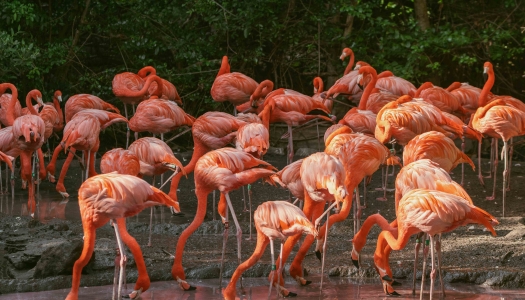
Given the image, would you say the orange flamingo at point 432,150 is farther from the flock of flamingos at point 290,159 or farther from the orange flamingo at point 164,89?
the orange flamingo at point 164,89

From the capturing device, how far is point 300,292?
5254mm

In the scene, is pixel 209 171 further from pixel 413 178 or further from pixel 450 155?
pixel 450 155

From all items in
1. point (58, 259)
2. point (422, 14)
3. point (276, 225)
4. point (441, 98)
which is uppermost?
point (422, 14)

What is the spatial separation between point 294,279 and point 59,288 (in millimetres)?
1485

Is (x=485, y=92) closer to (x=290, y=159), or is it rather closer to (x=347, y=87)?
(x=347, y=87)

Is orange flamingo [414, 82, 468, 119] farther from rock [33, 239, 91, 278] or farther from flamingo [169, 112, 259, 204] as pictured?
rock [33, 239, 91, 278]

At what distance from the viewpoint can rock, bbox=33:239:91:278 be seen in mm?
5352

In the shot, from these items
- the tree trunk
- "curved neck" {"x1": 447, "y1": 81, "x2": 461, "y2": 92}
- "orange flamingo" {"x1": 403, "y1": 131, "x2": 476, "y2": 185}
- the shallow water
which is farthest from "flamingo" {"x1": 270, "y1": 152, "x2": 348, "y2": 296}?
the tree trunk

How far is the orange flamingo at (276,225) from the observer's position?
477cm

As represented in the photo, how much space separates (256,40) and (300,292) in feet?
20.7

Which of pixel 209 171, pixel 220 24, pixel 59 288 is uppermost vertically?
pixel 220 24

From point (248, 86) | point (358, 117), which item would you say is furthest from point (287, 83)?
point (358, 117)

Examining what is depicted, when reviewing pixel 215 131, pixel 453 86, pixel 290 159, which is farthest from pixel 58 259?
pixel 453 86

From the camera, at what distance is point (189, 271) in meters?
5.59
